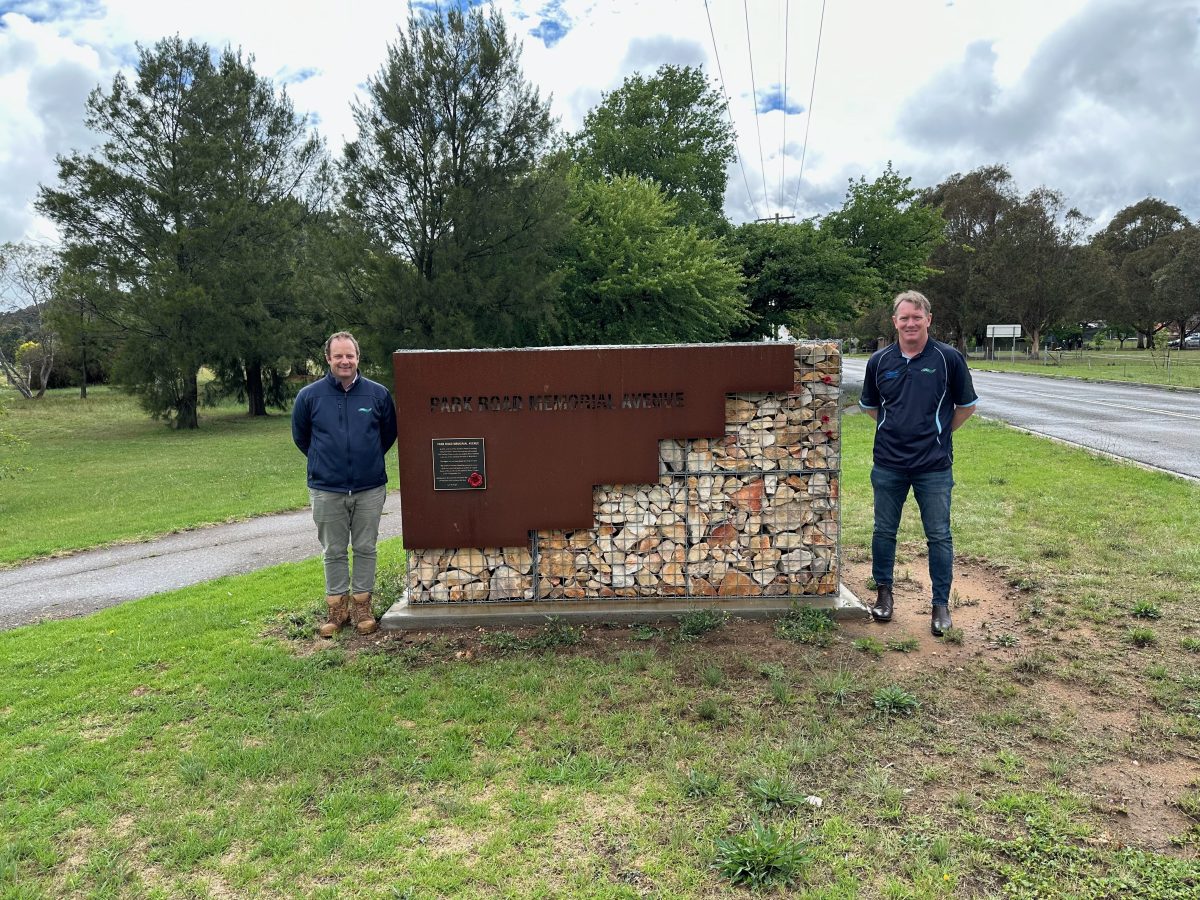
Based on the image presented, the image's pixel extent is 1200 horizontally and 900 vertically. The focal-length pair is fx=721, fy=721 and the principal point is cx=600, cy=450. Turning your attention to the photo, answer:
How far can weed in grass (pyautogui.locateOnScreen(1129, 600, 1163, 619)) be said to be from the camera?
496cm

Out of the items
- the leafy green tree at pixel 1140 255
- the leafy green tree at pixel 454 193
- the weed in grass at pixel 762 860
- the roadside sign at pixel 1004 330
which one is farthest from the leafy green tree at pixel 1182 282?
the weed in grass at pixel 762 860

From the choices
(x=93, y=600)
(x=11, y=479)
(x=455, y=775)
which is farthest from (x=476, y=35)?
(x=455, y=775)

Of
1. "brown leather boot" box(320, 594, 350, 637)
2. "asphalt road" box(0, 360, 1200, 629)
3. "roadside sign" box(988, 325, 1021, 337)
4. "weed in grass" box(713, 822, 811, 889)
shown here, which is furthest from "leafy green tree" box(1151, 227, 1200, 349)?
"weed in grass" box(713, 822, 811, 889)

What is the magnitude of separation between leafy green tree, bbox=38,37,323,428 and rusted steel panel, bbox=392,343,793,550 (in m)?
24.4

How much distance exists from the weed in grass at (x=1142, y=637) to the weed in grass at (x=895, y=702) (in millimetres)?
1793

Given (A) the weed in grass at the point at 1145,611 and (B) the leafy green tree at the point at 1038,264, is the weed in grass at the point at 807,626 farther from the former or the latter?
(B) the leafy green tree at the point at 1038,264

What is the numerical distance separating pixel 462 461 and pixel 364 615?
1.35 metres

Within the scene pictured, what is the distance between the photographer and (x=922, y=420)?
4703mm


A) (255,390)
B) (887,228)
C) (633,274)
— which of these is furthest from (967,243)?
(255,390)

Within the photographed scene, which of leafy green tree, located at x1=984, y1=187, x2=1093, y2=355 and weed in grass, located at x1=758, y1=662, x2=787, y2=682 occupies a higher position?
leafy green tree, located at x1=984, y1=187, x2=1093, y2=355

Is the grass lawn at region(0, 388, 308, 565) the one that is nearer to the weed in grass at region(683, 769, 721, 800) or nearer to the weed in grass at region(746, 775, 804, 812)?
the weed in grass at region(683, 769, 721, 800)

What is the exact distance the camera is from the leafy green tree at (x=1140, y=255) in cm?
5603

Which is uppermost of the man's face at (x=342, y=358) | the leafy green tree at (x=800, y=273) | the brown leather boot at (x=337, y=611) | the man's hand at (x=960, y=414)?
the leafy green tree at (x=800, y=273)

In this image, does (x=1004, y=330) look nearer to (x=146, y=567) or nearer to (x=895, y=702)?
(x=895, y=702)
